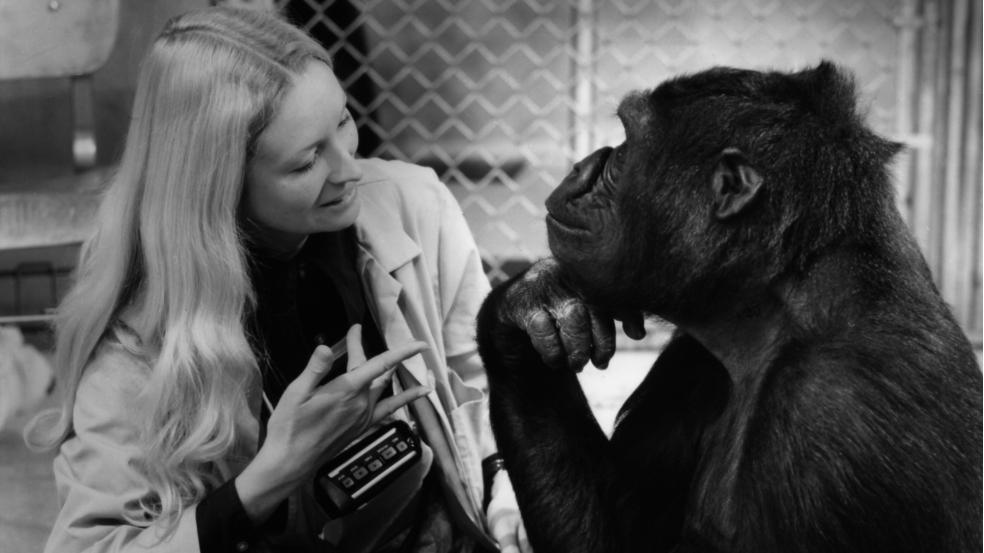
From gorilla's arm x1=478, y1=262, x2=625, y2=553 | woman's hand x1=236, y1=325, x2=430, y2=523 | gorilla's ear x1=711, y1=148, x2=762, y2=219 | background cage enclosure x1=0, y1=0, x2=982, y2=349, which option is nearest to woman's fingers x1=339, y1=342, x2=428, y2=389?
woman's hand x1=236, y1=325, x2=430, y2=523

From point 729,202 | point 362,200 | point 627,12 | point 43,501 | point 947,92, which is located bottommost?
point 43,501

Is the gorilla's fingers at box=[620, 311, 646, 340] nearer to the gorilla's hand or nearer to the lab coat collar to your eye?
the gorilla's hand

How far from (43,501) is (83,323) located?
1200 mm

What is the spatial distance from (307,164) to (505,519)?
1.88 feet

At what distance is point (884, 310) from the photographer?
133cm

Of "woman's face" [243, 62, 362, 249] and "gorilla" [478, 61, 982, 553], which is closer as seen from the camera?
"gorilla" [478, 61, 982, 553]

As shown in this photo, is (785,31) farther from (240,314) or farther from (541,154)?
(240,314)

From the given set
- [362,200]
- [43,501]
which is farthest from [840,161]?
[43,501]

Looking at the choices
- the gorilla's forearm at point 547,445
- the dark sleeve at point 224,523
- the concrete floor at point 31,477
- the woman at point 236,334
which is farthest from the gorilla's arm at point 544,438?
the concrete floor at point 31,477

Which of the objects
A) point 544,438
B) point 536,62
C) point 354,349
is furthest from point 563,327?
point 536,62

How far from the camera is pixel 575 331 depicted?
154 cm

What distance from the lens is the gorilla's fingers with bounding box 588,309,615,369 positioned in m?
1.54

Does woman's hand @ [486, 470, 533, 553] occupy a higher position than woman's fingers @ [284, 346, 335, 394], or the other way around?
woman's fingers @ [284, 346, 335, 394]

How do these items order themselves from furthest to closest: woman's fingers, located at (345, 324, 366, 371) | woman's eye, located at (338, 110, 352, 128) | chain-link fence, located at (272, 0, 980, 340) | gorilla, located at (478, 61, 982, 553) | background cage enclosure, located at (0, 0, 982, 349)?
chain-link fence, located at (272, 0, 980, 340)
background cage enclosure, located at (0, 0, 982, 349)
woman's eye, located at (338, 110, 352, 128)
woman's fingers, located at (345, 324, 366, 371)
gorilla, located at (478, 61, 982, 553)
